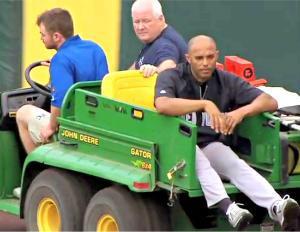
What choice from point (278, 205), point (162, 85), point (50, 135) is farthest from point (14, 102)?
point (278, 205)

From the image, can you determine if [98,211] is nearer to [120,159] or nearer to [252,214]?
[120,159]

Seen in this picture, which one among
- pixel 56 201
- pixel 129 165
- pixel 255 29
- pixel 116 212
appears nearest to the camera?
pixel 116 212

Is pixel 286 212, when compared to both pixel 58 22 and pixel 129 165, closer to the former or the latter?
pixel 129 165

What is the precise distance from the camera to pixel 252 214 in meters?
7.52

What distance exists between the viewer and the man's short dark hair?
27.5 feet

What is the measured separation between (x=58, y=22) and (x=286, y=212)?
2385mm

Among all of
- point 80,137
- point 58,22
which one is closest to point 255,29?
point 58,22

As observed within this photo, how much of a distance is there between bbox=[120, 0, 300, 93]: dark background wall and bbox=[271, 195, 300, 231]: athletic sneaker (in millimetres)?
4387

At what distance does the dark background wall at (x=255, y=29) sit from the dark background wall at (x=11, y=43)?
5.40 ft

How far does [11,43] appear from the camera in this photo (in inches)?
481

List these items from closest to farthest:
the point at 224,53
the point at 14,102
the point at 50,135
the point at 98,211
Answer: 1. the point at 98,211
2. the point at 50,135
3. the point at 14,102
4. the point at 224,53

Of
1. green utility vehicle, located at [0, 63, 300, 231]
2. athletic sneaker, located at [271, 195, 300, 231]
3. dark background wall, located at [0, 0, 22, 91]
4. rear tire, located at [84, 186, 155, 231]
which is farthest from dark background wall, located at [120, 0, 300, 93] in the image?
athletic sneaker, located at [271, 195, 300, 231]

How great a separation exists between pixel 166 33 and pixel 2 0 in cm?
404

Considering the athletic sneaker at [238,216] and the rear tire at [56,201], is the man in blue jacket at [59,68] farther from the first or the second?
the athletic sneaker at [238,216]
